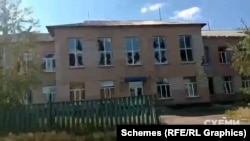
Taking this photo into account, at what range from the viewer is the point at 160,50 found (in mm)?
25500

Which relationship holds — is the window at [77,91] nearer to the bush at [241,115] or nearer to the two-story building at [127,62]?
the two-story building at [127,62]

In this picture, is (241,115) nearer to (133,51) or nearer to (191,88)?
(191,88)

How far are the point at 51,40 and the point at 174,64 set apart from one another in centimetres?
1124

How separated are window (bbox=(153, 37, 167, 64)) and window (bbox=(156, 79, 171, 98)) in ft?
5.53

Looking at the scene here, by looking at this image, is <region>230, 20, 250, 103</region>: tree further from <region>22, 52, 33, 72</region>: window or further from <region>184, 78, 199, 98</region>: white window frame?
<region>22, 52, 33, 72</region>: window

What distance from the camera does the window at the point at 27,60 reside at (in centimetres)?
1695

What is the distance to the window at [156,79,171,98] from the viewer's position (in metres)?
24.8

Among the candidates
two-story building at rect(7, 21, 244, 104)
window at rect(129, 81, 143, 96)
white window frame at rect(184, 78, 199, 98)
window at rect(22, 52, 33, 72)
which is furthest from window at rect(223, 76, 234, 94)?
window at rect(22, 52, 33, 72)

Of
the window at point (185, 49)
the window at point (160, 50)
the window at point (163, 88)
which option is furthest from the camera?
the window at point (185, 49)

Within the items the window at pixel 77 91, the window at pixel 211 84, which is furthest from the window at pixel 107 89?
the window at pixel 211 84

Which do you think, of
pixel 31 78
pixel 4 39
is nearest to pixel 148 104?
pixel 31 78

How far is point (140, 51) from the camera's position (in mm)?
25156

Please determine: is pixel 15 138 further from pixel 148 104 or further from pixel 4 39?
pixel 4 39

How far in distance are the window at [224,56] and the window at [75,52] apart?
1415 cm
